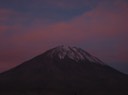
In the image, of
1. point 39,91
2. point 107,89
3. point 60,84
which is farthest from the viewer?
point 60,84

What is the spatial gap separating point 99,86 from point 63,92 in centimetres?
3271

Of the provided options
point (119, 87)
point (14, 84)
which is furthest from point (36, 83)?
point (119, 87)

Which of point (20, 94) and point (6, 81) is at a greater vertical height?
point (6, 81)

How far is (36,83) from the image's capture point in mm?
197375

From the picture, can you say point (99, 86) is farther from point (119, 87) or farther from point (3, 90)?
point (3, 90)

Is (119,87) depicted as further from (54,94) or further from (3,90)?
(3,90)

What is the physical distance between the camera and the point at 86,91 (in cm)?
17000

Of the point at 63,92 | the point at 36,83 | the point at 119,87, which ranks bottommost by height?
the point at 119,87

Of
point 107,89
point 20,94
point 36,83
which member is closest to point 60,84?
point 36,83

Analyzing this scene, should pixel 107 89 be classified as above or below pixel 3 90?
below

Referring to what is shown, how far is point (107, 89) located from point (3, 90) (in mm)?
53785

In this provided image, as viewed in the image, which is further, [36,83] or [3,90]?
[36,83]

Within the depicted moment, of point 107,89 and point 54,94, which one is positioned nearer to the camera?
point 54,94

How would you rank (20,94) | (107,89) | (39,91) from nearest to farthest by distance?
(20,94) → (39,91) → (107,89)
